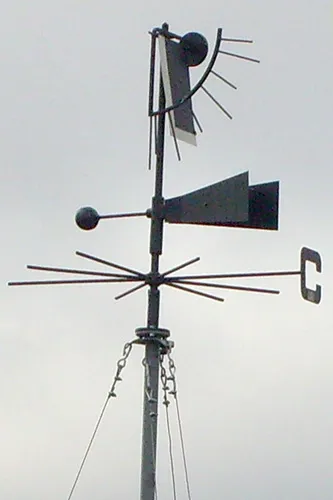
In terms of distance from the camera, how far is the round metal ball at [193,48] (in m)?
9.41

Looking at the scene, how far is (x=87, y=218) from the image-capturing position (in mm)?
9227

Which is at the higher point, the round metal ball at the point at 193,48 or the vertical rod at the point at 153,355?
the round metal ball at the point at 193,48

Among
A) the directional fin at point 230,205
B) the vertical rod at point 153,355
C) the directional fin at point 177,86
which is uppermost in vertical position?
the directional fin at point 177,86

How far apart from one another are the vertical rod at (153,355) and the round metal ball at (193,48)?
65cm

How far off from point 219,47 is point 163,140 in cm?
102

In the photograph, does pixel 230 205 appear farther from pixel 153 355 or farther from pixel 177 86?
pixel 153 355

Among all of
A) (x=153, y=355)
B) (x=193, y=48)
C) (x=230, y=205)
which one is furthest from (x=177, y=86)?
(x=153, y=355)

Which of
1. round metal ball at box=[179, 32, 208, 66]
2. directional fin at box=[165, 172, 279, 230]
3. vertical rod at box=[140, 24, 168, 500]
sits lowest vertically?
vertical rod at box=[140, 24, 168, 500]

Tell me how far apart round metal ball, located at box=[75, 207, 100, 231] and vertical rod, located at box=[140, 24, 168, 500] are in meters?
0.67

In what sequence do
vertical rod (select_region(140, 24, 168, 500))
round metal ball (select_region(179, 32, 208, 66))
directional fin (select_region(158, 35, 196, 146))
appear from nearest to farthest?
vertical rod (select_region(140, 24, 168, 500)), directional fin (select_region(158, 35, 196, 146)), round metal ball (select_region(179, 32, 208, 66))

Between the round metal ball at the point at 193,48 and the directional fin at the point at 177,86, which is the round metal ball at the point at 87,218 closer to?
the directional fin at the point at 177,86

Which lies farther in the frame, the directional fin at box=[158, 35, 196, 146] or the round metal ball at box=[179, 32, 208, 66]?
the round metal ball at box=[179, 32, 208, 66]

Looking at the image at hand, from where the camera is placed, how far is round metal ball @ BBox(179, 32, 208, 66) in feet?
30.9

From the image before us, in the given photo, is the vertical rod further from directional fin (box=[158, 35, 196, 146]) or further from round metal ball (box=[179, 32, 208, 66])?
round metal ball (box=[179, 32, 208, 66])
